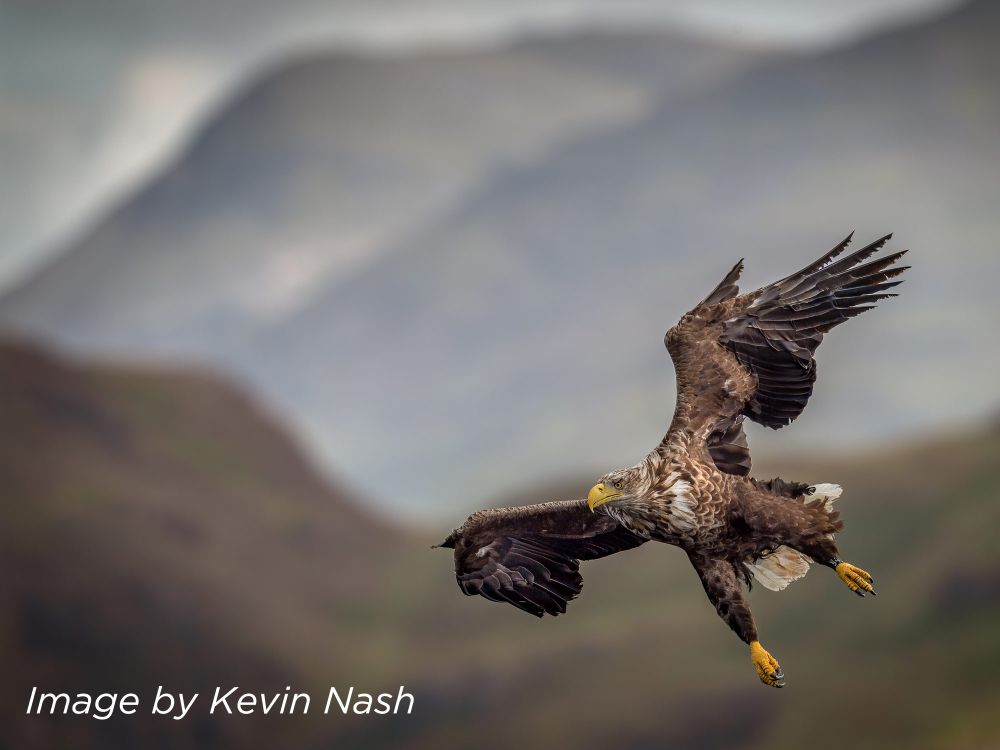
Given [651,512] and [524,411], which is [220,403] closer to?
[651,512]

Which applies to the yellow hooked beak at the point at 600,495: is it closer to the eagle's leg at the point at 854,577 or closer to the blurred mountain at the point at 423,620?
the eagle's leg at the point at 854,577

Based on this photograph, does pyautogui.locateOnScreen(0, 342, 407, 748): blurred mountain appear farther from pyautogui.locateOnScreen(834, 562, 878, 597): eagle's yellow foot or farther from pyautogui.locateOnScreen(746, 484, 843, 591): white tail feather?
pyautogui.locateOnScreen(834, 562, 878, 597): eagle's yellow foot

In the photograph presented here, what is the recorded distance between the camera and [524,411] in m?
168

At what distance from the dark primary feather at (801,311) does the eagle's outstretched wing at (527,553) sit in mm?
2127

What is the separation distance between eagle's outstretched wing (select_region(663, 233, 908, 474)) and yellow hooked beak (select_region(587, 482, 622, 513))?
609 millimetres

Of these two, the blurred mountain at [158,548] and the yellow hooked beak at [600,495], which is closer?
the yellow hooked beak at [600,495]

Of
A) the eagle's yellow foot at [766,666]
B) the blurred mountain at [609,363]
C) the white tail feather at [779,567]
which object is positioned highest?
the blurred mountain at [609,363]

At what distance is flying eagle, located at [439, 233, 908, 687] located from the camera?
336 inches

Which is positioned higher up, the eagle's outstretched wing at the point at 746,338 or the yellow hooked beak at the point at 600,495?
the eagle's outstretched wing at the point at 746,338

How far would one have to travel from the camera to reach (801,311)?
8.98 metres

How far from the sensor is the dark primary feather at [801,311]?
8.85m

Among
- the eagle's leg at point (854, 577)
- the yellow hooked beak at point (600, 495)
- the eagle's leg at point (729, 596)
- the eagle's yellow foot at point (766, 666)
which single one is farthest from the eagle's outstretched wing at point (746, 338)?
the eagle's yellow foot at point (766, 666)

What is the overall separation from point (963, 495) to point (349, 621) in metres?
26.1

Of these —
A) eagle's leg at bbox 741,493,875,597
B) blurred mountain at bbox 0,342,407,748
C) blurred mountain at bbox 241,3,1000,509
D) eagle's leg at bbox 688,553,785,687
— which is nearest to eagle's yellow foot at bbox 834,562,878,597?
eagle's leg at bbox 741,493,875,597
